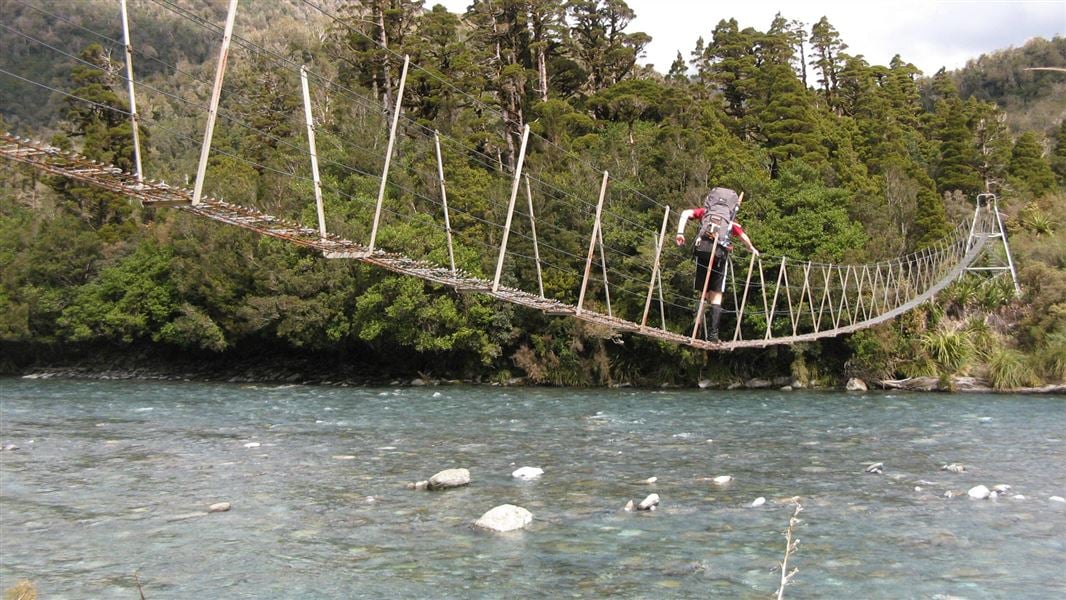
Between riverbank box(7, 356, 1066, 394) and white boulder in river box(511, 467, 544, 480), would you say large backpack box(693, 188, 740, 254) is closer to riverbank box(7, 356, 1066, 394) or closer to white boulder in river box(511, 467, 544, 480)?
white boulder in river box(511, 467, 544, 480)

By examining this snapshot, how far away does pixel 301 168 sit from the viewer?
3616 cm

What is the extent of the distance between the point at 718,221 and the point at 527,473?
4.15 metres

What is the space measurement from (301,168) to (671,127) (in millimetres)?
14721

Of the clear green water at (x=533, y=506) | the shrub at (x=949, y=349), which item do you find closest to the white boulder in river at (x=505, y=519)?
the clear green water at (x=533, y=506)

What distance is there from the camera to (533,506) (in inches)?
404

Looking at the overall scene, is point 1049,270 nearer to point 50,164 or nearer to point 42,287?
point 50,164

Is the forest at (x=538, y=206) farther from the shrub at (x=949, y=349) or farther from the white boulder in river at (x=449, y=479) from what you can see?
the white boulder in river at (x=449, y=479)

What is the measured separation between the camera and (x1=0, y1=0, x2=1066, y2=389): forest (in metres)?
29.3

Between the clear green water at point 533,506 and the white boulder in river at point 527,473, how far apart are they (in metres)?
0.24

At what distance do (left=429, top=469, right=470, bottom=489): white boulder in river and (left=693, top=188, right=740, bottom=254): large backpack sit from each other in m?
4.16

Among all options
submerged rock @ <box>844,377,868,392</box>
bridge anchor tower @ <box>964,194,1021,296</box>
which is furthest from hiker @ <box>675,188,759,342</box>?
bridge anchor tower @ <box>964,194,1021,296</box>

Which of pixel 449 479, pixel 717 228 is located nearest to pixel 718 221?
pixel 717 228

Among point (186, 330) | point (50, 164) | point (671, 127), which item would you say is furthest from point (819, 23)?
point (50, 164)

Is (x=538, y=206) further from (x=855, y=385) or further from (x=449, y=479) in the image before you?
(x=449, y=479)
